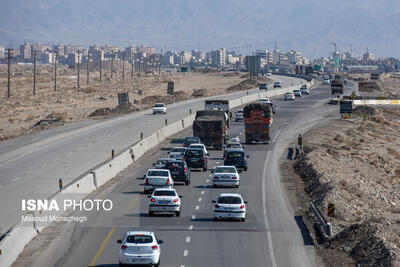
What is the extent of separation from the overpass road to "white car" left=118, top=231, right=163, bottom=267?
141cm

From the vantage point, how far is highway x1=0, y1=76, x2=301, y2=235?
132 ft

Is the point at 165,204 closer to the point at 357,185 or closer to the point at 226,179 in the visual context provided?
the point at 226,179

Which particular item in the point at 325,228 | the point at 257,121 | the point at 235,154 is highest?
the point at 257,121

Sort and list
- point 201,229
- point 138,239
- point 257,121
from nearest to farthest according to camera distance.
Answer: point 138,239 < point 201,229 < point 257,121

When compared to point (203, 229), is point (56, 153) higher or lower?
higher

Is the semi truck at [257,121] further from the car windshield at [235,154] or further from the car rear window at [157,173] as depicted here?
the car rear window at [157,173]

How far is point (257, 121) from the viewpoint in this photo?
6638 cm

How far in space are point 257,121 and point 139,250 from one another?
44.1 metres

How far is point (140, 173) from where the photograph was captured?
49156mm

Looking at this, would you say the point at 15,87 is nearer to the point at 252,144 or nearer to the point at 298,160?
the point at 252,144

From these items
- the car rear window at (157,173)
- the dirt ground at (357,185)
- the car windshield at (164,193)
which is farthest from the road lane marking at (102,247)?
the car rear window at (157,173)

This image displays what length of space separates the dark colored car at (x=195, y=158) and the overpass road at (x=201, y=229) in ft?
2.36

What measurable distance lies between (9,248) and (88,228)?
6.50m

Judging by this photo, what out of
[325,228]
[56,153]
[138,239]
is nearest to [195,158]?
[56,153]
